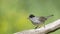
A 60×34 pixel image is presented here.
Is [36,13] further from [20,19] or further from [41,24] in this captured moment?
[41,24]

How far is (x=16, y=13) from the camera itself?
8.31 feet

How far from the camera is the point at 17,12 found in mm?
2533

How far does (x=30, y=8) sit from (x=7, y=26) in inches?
13.1

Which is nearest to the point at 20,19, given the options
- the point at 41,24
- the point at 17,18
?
the point at 17,18

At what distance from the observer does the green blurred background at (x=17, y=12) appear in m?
2.50

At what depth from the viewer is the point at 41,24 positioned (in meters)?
2.03

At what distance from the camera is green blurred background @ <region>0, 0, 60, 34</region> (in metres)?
2.50

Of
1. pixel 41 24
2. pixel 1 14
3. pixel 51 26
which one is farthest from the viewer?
pixel 1 14

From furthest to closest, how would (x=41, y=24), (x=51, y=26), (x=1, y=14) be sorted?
(x=1, y=14)
(x=41, y=24)
(x=51, y=26)

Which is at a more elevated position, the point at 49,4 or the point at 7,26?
the point at 49,4

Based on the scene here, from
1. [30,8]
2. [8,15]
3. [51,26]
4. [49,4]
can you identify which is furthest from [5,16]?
[51,26]

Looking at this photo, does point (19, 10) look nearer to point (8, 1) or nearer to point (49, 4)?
point (8, 1)

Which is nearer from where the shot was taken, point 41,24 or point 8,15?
point 41,24

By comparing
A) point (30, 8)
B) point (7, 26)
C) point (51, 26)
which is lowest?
point (51, 26)
